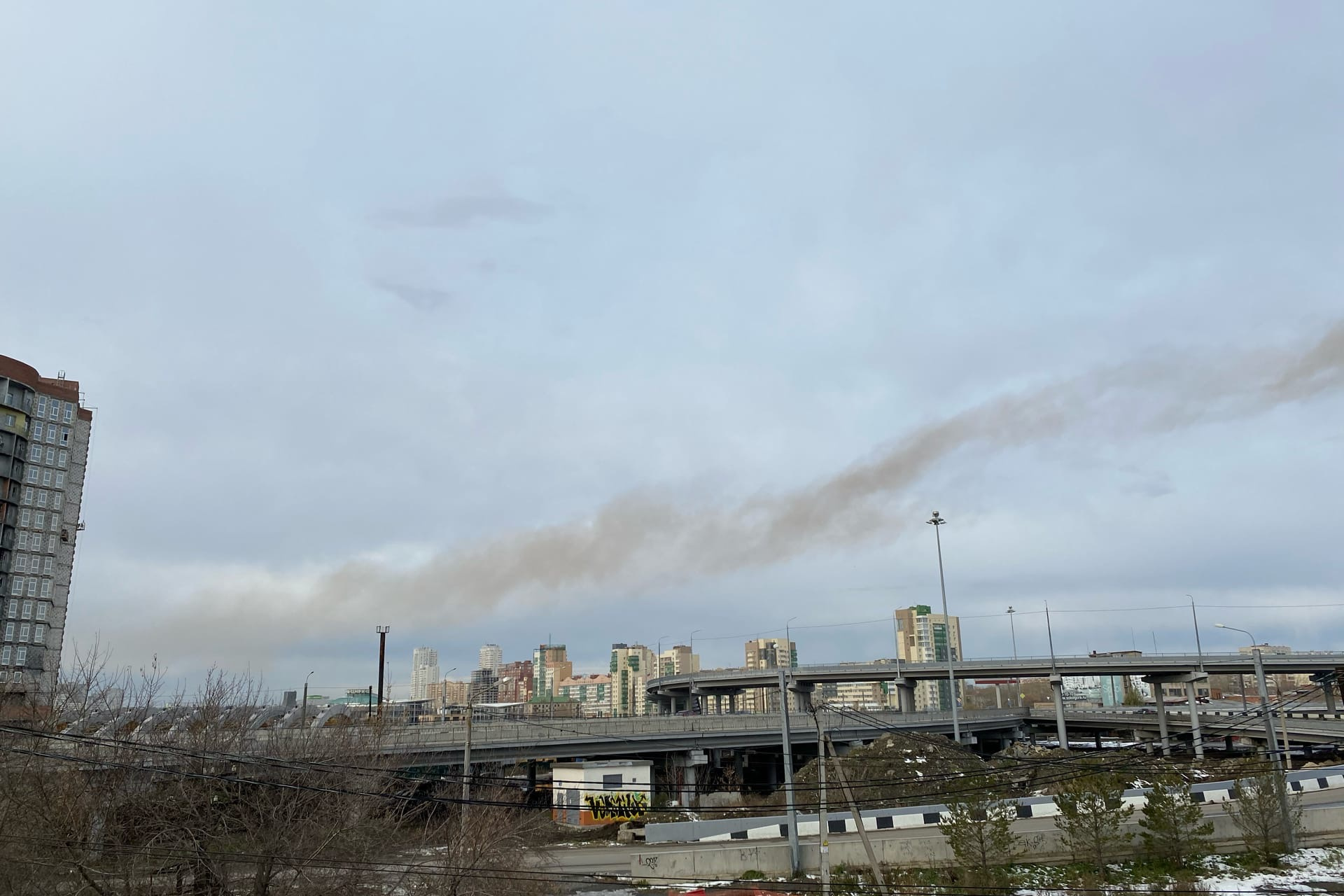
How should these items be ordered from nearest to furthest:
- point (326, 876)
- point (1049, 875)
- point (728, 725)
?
point (326, 876)
point (1049, 875)
point (728, 725)

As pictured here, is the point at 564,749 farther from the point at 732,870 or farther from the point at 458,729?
the point at 732,870

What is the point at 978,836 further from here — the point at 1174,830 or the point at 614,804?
the point at 614,804

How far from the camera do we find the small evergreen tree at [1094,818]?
121 ft

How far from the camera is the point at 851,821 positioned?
156ft

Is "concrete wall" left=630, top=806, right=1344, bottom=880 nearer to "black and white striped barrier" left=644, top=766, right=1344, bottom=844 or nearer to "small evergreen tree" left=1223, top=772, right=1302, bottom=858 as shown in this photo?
"small evergreen tree" left=1223, top=772, right=1302, bottom=858

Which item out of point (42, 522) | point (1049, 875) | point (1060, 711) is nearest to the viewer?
point (1049, 875)

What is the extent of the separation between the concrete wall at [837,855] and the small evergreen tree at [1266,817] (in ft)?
3.99

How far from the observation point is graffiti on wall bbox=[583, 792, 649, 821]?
62228 mm

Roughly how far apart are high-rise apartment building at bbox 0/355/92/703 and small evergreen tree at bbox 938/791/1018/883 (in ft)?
322

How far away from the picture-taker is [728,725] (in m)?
80.2

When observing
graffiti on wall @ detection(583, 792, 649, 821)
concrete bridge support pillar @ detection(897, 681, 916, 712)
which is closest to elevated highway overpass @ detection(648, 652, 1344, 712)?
concrete bridge support pillar @ detection(897, 681, 916, 712)

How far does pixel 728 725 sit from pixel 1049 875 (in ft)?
146

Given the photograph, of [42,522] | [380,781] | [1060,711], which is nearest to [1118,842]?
[380,781]

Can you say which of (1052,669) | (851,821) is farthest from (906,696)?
(851,821)
